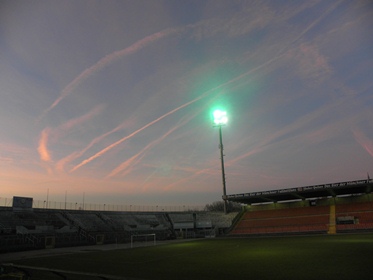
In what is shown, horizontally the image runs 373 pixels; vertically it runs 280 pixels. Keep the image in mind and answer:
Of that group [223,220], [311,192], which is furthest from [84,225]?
[311,192]

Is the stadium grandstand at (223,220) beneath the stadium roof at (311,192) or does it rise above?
beneath

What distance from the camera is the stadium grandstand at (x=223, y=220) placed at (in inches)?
1769

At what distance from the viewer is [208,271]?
1585 centimetres

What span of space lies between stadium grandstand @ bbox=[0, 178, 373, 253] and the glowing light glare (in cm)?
1590

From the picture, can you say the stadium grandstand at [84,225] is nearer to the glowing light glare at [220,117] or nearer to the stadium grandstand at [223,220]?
the stadium grandstand at [223,220]

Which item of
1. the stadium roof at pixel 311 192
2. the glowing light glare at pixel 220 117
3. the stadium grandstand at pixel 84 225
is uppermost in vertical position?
the glowing light glare at pixel 220 117

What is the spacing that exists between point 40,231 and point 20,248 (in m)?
8.26

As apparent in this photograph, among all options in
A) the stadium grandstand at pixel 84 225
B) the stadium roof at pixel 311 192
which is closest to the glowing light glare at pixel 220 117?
the stadium roof at pixel 311 192

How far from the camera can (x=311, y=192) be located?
5328cm

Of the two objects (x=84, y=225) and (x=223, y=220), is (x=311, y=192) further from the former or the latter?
(x=84, y=225)

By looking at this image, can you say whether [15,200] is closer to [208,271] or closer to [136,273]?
[136,273]

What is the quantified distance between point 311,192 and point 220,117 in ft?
71.9

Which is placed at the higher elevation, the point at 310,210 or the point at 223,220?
the point at 310,210

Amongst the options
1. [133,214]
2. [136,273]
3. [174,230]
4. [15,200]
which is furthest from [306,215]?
[15,200]
